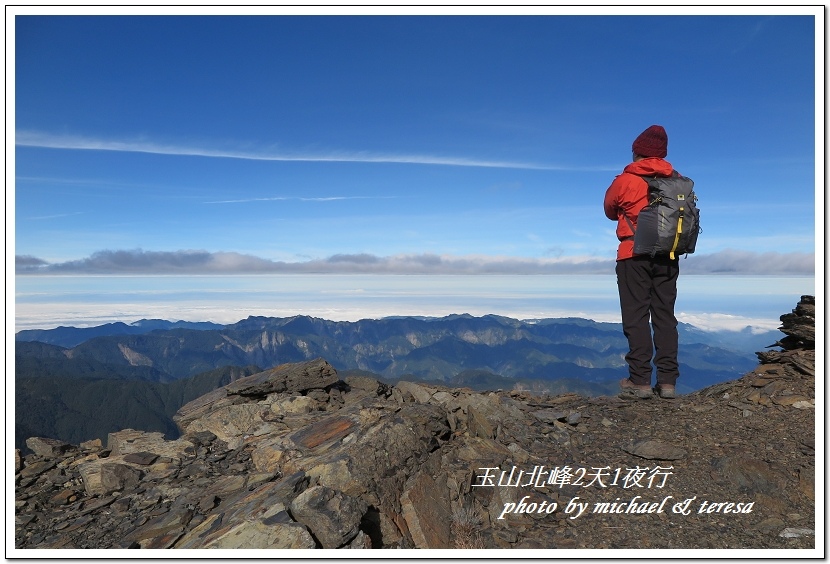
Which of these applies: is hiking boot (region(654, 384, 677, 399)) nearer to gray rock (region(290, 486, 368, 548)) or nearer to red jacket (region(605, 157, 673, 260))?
red jacket (region(605, 157, 673, 260))

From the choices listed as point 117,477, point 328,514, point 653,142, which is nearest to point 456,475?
point 328,514

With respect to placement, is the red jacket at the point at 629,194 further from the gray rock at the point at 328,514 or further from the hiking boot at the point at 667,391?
the gray rock at the point at 328,514

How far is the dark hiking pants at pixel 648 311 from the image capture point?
9.42 m

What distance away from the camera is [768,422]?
28.3ft

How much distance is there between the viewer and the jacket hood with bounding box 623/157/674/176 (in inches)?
361

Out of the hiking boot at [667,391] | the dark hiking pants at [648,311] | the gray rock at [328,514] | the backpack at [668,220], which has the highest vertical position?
Result: the backpack at [668,220]

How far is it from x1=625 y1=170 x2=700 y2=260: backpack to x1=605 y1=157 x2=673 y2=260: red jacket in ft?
0.53

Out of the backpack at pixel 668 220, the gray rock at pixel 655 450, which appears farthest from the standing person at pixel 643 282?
the gray rock at pixel 655 450

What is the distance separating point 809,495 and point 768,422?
185 centimetres

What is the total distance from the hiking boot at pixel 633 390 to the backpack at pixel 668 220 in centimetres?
257

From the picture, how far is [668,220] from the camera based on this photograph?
879 cm

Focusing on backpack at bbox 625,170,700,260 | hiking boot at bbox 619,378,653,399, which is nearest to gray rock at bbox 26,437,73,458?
hiking boot at bbox 619,378,653,399
